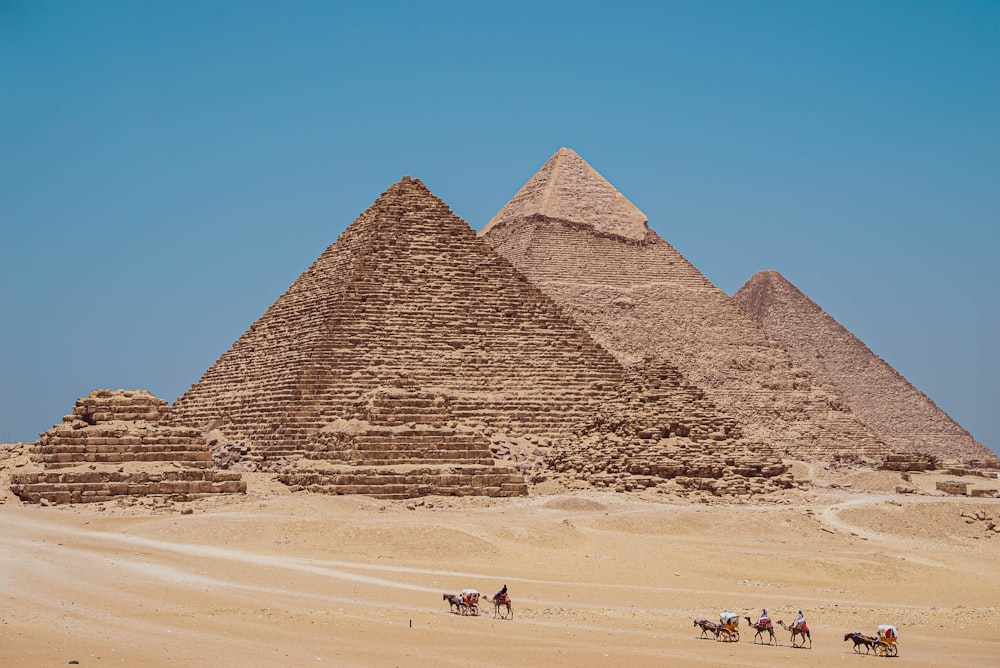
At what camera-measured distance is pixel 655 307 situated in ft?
210

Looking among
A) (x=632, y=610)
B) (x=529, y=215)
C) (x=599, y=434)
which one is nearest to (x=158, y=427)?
(x=599, y=434)

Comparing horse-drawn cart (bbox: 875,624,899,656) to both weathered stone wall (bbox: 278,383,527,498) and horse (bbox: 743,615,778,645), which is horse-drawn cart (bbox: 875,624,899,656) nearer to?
horse (bbox: 743,615,778,645)

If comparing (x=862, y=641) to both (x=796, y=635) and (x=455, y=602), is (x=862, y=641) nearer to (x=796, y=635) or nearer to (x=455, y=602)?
(x=796, y=635)

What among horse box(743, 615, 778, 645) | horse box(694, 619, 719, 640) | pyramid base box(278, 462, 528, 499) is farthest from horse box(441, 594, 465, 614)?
pyramid base box(278, 462, 528, 499)

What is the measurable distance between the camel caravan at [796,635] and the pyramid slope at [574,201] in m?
49.2

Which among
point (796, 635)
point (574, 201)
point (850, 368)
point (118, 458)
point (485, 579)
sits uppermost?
point (574, 201)

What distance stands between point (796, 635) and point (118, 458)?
1489 centimetres

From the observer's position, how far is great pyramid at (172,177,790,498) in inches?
1228

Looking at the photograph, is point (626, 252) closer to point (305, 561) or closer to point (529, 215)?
point (529, 215)

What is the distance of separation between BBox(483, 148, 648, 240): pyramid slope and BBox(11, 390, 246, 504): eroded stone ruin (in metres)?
37.5

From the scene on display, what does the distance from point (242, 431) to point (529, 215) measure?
28.0 metres

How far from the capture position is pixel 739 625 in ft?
58.5

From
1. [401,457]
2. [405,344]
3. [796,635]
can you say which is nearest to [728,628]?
[796,635]

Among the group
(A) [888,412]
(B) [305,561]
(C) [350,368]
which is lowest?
(B) [305,561]
